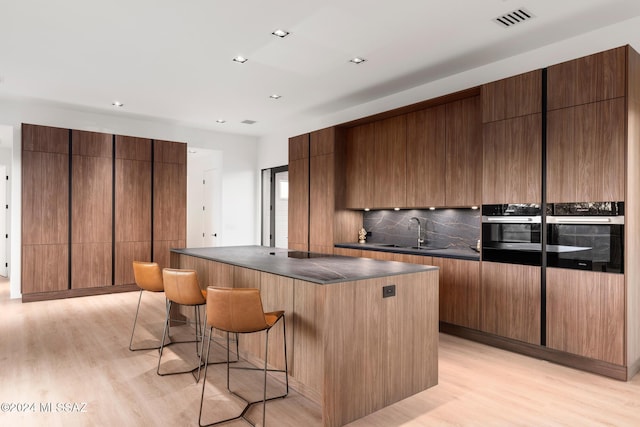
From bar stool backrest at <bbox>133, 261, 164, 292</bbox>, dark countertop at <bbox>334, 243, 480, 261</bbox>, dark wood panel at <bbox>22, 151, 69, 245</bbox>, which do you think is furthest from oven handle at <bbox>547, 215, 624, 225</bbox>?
dark wood panel at <bbox>22, 151, 69, 245</bbox>

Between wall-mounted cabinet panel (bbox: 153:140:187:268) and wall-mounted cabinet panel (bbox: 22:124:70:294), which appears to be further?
wall-mounted cabinet panel (bbox: 153:140:187:268)

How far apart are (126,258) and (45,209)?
1.41m

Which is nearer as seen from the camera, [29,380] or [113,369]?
[29,380]

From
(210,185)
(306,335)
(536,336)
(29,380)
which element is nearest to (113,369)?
(29,380)

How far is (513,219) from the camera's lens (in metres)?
3.82

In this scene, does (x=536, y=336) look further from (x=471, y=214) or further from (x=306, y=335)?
(x=306, y=335)

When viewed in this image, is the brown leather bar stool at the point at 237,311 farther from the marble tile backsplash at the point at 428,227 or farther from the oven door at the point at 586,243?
the marble tile backsplash at the point at 428,227

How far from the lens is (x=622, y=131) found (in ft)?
10.4

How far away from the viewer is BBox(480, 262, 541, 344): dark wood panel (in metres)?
3.69

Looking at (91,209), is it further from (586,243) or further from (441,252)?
(586,243)

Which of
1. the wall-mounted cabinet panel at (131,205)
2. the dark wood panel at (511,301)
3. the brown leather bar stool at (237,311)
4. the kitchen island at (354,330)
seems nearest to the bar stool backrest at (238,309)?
the brown leather bar stool at (237,311)

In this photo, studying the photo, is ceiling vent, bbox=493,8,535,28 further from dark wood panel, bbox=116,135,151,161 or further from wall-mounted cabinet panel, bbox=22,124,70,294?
wall-mounted cabinet panel, bbox=22,124,70,294

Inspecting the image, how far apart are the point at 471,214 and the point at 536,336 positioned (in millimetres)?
1642

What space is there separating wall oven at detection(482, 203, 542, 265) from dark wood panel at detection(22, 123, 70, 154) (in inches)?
245
